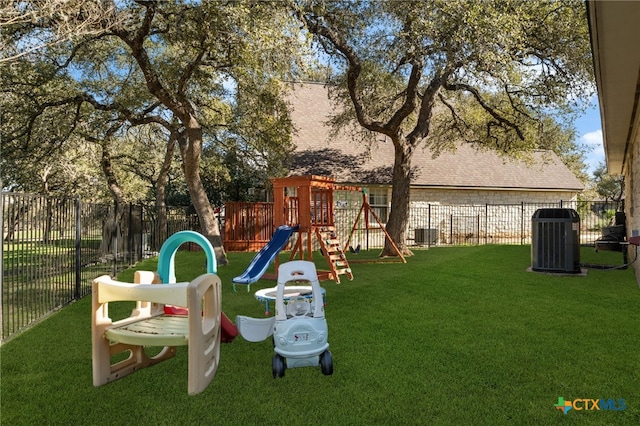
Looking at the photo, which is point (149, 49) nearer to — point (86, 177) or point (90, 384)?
point (86, 177)

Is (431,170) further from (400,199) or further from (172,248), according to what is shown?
(172,248)

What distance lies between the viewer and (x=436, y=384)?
3967mm

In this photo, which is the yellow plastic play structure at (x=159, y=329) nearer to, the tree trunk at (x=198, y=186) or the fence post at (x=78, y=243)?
the fence post at (x=78, y=243)

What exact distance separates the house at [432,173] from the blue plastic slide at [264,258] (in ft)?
31.0

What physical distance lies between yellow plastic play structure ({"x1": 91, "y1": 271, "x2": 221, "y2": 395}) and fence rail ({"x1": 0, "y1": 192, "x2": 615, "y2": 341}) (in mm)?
1961

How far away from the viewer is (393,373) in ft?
14.0

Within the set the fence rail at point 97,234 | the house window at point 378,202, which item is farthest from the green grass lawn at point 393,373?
the house window at point 378,202

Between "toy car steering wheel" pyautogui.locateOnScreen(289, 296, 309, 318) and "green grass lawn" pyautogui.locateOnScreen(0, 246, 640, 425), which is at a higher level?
"toy car steering wheel" pyautogui.locateOnScreen(289, 296, 309, 318)

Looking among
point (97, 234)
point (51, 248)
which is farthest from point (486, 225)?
point (51, 248)

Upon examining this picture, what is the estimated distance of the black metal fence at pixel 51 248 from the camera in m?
5.73

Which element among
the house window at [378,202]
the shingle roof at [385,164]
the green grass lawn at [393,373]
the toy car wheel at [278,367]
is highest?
the shingle roof at [385,164]

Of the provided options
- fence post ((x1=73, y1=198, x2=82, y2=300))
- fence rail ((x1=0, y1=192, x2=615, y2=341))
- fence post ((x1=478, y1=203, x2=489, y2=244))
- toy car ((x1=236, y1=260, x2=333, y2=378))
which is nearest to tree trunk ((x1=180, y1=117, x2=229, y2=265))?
fence rail ((x1=0, y1=192, x2=615, y2=341))

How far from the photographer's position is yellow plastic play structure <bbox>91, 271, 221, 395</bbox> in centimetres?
381

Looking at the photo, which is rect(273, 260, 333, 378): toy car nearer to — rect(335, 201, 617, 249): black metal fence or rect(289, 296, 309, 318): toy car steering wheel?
rect(289, 296, 309, 318): toy car steering wheel
